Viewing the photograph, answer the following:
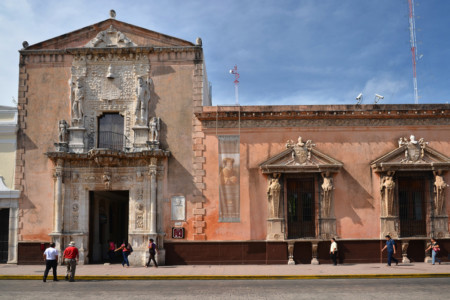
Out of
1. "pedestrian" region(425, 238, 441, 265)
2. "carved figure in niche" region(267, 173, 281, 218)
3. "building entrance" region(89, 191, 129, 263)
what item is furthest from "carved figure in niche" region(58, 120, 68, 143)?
"pedestrian" region(425, 238, 441, 265)

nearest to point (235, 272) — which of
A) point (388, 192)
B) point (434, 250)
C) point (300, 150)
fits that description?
point (300, 150)

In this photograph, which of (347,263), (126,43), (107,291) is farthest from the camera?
(126,43)

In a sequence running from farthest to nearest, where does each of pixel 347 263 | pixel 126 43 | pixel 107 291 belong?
1. pixel 126 43
2. pixel 347 263
3. pixel 107 291

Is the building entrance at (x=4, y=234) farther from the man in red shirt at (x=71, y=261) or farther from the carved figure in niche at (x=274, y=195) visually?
the carved figure in niche at (x=274, y=195)

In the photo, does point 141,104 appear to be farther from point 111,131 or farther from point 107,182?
point 107,182

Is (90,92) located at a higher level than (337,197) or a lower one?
higher

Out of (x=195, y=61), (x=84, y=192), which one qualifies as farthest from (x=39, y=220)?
(x=195, y=61)

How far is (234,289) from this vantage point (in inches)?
551

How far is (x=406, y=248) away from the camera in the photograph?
68.5 feet

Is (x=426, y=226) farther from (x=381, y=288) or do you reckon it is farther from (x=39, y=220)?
(x=39, y=220)

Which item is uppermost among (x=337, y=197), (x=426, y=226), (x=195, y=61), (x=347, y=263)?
(x=195, y=61)

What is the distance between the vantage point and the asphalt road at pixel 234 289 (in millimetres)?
12656

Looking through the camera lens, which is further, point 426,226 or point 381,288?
point 426,226

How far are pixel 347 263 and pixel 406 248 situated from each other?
2.67 m
